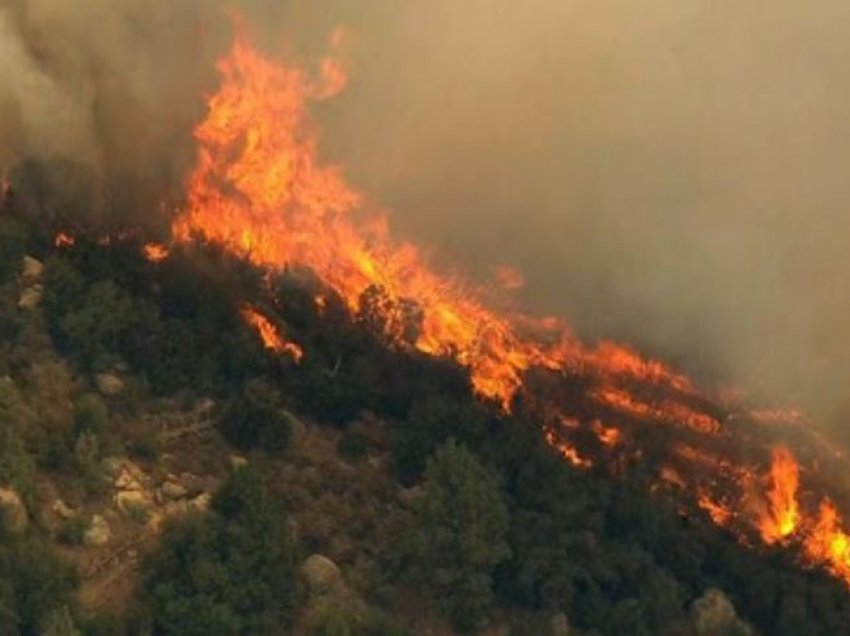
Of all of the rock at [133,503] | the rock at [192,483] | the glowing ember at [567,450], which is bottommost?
the rock at [133,503]

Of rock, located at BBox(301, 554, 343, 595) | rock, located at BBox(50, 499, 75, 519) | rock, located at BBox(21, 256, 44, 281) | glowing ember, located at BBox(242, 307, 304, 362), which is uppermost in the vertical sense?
glowing ember, located at BBox(242, 307, 304, 362)

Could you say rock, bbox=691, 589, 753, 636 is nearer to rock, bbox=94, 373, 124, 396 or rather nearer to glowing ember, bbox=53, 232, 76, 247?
rock, bbox=94, 373, 124, 396

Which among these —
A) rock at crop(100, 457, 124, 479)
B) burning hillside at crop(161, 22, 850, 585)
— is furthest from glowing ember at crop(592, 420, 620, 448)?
rock at crop(100, 457, 124, 479)

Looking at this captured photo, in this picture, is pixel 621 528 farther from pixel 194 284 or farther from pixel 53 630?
pixel 53 630

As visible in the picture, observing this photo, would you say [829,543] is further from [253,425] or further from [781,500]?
[253,425]

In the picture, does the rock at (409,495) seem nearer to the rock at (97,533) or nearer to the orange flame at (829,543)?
the rock at (97,533)

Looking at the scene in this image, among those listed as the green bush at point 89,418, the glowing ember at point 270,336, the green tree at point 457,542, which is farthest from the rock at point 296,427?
the green bush at point 89,418
